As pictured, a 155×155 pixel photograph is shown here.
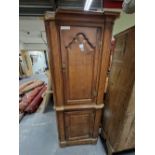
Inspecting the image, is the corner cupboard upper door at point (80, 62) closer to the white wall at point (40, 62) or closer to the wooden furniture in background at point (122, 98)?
the wooden furniture in background at point (122, 98)

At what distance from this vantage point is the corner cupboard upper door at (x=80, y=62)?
4.51 feet

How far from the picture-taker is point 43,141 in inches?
83.3

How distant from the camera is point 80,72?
1525 millimetres

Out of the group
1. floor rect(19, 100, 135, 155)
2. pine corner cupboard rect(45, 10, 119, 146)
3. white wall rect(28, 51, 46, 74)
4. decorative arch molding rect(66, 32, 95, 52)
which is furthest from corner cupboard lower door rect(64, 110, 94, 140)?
white wall rect(28, 51, 46, 74)

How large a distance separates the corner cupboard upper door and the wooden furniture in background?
0.90ft

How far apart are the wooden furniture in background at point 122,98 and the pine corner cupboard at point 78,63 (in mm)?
176

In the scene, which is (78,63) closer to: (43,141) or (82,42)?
A: (82,42)

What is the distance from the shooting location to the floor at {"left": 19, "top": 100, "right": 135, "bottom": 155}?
1.90 metres

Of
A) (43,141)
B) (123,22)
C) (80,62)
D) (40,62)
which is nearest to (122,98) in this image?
(80,62)

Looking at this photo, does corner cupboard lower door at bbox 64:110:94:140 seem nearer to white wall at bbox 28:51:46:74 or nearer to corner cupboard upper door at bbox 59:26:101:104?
corner cupboard upper door at bbox 59:26:101:104
